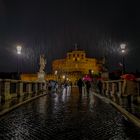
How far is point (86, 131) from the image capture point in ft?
29.0

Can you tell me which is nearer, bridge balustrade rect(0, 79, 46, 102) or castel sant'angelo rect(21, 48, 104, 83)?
bridge balustrade rect(0, 79, 46, 102)

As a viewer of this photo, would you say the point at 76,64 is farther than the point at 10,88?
Yes

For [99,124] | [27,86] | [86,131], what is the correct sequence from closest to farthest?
[86,131], [99,124], [27,86]

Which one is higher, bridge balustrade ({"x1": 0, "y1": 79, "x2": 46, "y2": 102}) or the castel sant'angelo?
the castel sant'angelo

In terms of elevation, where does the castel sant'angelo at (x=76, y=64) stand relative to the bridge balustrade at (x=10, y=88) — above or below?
above

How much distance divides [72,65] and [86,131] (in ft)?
543

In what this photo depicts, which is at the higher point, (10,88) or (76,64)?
(76,64)

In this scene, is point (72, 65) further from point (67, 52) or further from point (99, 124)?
point (99, 124)

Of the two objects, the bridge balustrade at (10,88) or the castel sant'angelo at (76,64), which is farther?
the castel sant'angelo at (76,64)

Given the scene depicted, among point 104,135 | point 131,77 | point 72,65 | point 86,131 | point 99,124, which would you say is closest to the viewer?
point 104,135

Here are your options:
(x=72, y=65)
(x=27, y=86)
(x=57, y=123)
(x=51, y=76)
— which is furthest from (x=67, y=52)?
(x=57, y=123)

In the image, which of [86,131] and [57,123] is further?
[57,123]

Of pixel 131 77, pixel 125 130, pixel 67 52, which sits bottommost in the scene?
pixel 125 130

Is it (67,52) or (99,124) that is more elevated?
(67,52)
